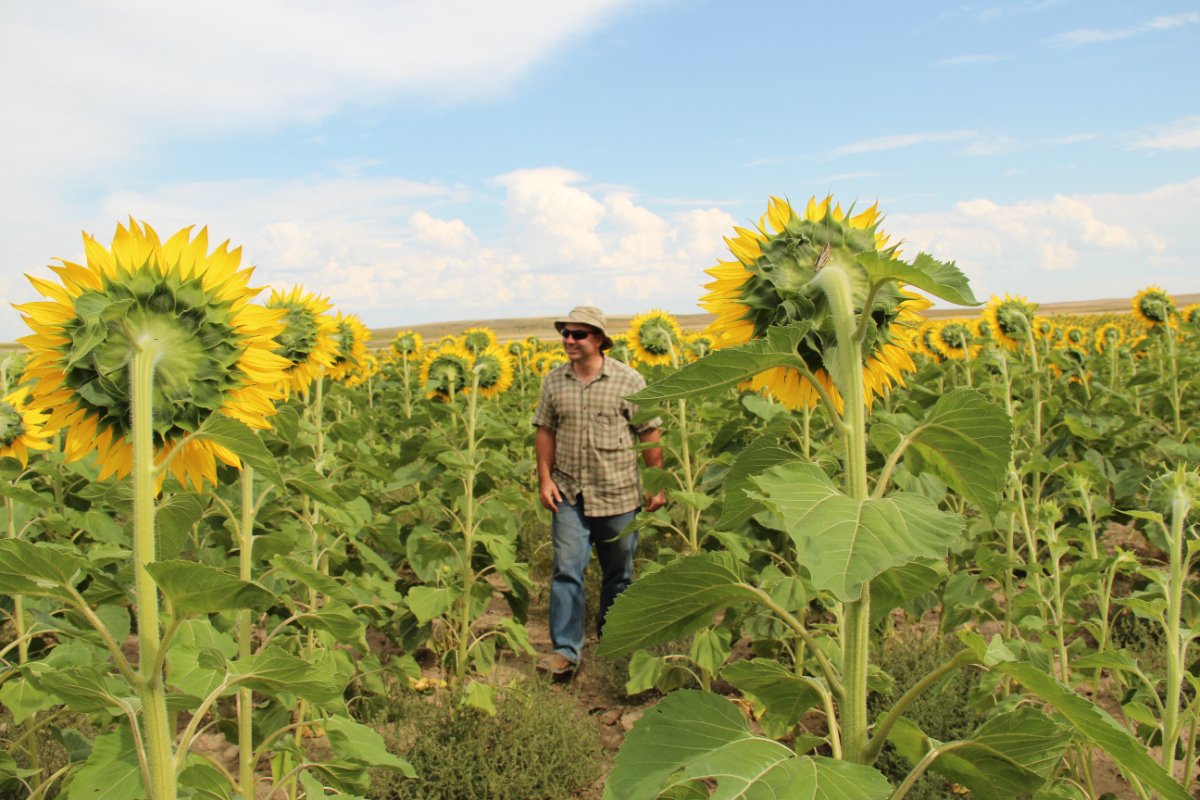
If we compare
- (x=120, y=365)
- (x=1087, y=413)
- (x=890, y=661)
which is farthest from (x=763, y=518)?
(x=1087, y=413)

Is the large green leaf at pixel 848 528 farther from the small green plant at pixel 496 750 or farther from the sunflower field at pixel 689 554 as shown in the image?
the small green plant at pixel 496 750

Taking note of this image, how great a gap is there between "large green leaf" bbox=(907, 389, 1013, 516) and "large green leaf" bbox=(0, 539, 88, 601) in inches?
53.4

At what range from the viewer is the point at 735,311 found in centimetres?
181

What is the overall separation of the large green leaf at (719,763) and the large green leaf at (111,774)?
1054mm

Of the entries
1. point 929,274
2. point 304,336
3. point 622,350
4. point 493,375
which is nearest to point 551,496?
point 493,375

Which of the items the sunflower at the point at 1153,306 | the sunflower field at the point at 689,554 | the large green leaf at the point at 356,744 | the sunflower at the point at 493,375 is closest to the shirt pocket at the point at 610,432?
the sunflower at the point at 493,375

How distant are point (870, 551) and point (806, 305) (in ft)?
2.10

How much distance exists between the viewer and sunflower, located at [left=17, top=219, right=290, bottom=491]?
62.1 inches

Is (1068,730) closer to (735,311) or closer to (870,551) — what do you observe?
(870,551)

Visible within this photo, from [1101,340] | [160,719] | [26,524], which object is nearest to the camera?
[160,719]

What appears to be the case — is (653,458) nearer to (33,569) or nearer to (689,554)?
(689,554)

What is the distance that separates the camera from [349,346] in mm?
5336

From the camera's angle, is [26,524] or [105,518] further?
[105,518]

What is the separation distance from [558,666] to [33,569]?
3968 mm
